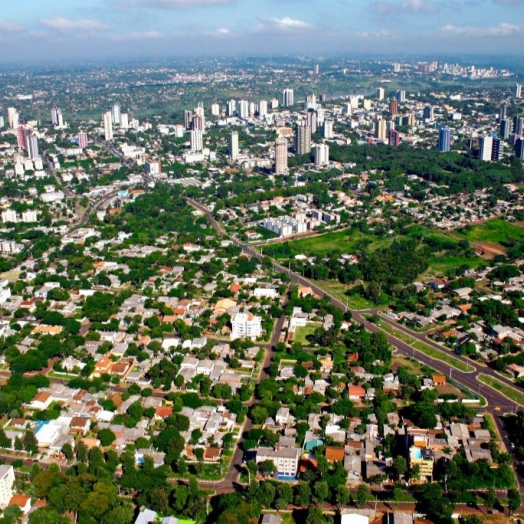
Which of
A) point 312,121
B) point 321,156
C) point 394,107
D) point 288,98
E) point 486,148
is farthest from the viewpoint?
point 288,98

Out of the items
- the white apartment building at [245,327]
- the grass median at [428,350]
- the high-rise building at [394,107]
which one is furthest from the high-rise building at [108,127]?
the grass median at [428,350]

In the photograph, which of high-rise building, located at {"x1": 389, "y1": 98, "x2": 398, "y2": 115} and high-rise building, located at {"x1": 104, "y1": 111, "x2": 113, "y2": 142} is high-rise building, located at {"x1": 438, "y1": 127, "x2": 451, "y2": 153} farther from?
high-rise building, located at {"x1": 104, "y1": 111, "x2": 113, "y2": 142}

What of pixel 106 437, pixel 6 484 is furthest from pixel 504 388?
pixel 6 484

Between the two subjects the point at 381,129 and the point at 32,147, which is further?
the point at 381,129

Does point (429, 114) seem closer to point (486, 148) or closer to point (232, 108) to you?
point (486, 148)

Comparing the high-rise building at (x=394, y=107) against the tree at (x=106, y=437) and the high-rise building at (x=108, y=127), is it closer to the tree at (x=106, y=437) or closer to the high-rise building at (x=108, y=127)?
the high-rise building at (x=108, y=127)

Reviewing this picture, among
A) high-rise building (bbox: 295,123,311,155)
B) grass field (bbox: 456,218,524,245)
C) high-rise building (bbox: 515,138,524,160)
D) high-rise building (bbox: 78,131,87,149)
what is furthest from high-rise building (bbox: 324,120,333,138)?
grass field (bbox: 456,218,524,245)
